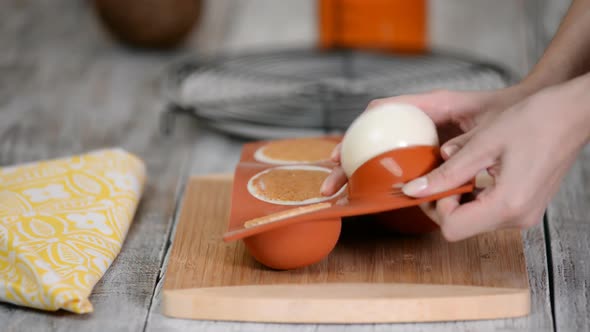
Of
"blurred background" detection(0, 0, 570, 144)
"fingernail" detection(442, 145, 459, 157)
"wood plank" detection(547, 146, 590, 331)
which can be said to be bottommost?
"blurred background" detection(0, 0, 570, 144)

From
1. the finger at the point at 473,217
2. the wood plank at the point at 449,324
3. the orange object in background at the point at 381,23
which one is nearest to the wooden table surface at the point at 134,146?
the wood plank at the point at 449,324

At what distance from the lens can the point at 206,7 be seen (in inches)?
91.1

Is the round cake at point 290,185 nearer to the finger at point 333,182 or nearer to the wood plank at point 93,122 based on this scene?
the finger at point 333,182

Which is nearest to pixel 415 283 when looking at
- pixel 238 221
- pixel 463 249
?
pixel 463 249

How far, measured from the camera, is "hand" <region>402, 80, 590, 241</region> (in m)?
0.83

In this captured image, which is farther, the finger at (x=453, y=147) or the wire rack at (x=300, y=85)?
the wire rack at (x=300, y=85)

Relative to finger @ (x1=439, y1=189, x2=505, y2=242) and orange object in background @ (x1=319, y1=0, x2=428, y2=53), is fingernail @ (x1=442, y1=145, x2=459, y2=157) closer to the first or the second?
finger @ (x1=439, y1=189, x2=505, y2=242)

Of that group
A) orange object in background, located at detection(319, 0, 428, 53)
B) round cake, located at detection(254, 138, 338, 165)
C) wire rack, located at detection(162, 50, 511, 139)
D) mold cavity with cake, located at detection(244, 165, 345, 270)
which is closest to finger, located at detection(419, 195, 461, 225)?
mold cavity with cake, located at detection(244, 165, 345, 270)

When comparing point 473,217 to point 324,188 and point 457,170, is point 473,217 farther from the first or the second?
point 324,188

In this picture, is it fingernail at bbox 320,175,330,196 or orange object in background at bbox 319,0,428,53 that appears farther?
orange object in background at bbox 319,0,428,53

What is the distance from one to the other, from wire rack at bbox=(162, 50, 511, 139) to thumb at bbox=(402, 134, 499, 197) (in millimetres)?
537

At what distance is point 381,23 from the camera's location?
6.06ft

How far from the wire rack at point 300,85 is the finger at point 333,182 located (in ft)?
1.41

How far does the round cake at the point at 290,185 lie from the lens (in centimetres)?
97
